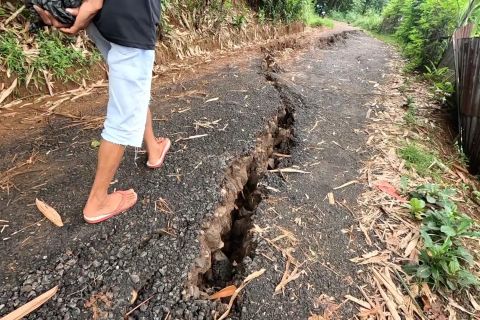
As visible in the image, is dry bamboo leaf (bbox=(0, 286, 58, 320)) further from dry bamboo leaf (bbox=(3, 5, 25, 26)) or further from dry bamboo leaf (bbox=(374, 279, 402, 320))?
dry bamboo leaf (bbox=(3, 5, 25, 26))

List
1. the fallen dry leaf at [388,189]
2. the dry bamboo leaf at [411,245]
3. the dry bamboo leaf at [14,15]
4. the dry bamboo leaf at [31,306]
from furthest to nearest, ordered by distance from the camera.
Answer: the dry bamboo leaf at [14,15] → the fallen dry leaf at [388,189] → the dry bamboo leaf at [411,245] → the dry bamboo leaf at [31,306]

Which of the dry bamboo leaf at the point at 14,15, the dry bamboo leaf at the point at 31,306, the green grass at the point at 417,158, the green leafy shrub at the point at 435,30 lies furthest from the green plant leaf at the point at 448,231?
the green leafy shrub at the point at 435,30

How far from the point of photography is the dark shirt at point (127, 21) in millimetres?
1404

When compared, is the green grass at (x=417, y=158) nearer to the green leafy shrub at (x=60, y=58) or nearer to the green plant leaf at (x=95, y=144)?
the green plant leaf at (x=95, y=144)

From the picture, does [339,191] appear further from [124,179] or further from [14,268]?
[14,268]

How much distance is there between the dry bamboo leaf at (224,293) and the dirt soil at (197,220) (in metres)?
0.05

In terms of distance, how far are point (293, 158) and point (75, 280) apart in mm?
1833

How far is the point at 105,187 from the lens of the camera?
174cm

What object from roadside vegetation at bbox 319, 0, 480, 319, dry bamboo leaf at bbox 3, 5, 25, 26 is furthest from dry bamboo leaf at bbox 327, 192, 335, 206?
dry bamboo leaf at bbox 3, 5, 25, 26

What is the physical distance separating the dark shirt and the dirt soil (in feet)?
3.22

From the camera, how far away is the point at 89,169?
7.14 ft

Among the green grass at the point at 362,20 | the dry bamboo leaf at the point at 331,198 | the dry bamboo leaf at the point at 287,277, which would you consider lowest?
the green grass at the point at 362,20

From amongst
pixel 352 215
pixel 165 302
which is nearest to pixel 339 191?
pixel 352 215

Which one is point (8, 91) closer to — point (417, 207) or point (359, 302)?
point (359, 302)
